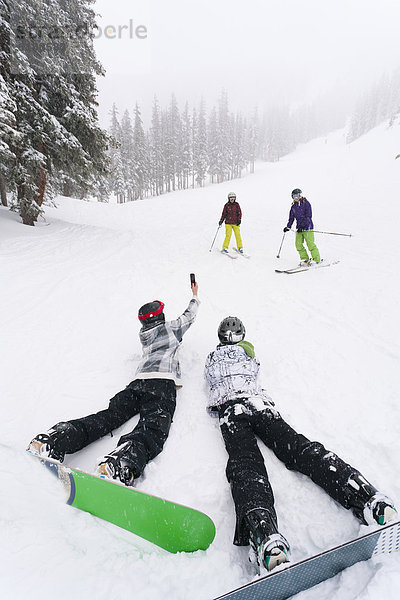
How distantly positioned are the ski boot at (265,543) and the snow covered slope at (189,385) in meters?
0.20

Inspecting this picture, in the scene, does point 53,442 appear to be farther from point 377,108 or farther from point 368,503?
point 377,108

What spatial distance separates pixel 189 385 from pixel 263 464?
1593mm

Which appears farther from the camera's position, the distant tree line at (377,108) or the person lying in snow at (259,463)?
the distant tree line at (377,108)

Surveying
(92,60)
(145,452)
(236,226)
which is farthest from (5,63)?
(145,452)

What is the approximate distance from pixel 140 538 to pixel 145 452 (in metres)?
0.62

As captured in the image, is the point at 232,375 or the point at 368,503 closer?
the point at 368,503

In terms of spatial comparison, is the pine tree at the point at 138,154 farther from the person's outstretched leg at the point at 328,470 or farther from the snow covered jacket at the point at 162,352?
the person's outstretched leg at the point at 328,470

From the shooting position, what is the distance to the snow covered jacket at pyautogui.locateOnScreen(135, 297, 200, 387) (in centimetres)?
338

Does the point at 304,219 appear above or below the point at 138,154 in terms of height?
below

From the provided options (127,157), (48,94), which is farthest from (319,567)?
(127,157)

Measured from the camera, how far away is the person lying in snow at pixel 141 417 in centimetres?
245

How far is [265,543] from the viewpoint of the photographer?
1810 mm

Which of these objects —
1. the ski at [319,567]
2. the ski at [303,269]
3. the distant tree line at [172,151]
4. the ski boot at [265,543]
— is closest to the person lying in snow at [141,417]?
the ski boot at [265,543]

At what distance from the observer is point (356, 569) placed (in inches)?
69.5
